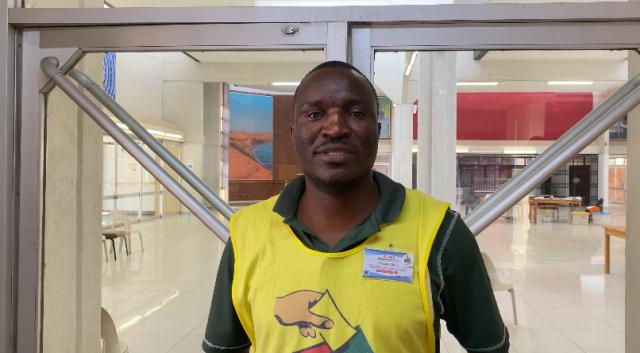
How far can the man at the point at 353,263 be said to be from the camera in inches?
41.2

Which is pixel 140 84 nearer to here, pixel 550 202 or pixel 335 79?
pixel 550 202

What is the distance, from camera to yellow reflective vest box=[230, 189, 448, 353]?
104 cm

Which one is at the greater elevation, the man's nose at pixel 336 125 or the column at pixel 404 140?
the column at pixel 404 140

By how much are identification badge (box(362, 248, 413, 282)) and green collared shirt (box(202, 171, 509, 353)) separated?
44 mm

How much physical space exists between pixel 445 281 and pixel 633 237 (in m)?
1.46

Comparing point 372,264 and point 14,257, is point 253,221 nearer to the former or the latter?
point 372,264

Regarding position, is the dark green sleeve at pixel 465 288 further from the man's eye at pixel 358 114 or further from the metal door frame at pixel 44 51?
the metal door frame at pixel 44 51

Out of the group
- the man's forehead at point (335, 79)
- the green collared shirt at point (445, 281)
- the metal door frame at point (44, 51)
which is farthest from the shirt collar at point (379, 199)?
the metal door frame at point (44, 51)

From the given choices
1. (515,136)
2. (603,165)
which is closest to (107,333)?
(515,136)

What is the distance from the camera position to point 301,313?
3.45ft

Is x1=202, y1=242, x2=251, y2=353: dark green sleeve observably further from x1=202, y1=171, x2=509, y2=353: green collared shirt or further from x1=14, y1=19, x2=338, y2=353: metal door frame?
x1=14, y1=19, x2=338, y2=353: metal door frame

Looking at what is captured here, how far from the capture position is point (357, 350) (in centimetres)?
103

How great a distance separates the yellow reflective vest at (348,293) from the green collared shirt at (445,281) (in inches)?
0.9

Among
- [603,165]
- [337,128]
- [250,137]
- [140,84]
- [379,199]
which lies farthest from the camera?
[250,137]
